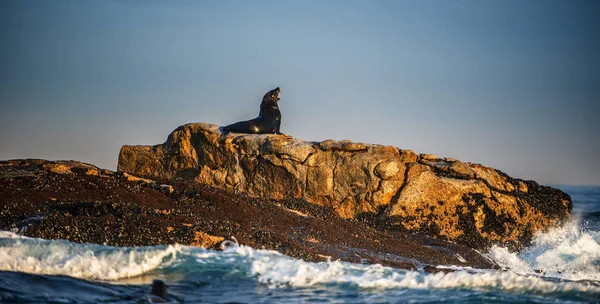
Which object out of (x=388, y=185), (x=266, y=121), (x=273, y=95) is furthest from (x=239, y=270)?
(x=273, y=95)

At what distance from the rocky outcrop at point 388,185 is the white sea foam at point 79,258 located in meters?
6.95

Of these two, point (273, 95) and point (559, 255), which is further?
point (273, 95)

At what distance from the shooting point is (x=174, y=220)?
1330 cm

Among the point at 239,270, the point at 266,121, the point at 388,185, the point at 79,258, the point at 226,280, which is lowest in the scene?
the point at 226,280

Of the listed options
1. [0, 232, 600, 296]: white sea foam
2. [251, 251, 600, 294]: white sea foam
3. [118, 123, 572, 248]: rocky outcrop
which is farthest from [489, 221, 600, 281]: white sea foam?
[251, 251, 600, 294]: white sea foam

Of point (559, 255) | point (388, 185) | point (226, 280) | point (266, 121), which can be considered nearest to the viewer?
point (226, 280)

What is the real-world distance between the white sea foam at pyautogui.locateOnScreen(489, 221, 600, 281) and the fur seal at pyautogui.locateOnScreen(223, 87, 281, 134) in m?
8.17

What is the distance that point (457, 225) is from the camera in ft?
62.9

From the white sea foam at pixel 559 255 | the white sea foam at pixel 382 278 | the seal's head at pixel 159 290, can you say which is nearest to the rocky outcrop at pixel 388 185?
the white sea foam at pixel 559 255

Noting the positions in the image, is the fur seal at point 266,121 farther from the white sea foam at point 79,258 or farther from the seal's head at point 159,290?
the seal's head at point 159,290

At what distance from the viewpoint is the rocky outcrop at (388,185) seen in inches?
747

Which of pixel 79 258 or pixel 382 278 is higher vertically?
pixel 79 258

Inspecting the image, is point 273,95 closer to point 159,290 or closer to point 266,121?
point 266,121

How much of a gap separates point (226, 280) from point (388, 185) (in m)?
9.45
